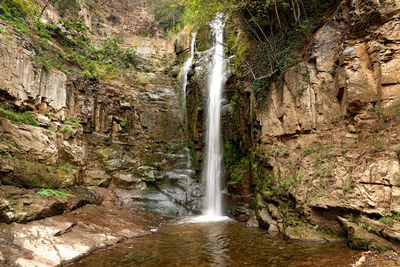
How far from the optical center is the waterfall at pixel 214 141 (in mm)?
12125

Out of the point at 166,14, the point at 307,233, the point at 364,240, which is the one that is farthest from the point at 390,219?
the point at 166,14

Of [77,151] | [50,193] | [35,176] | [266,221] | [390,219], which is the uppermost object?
[77,151]

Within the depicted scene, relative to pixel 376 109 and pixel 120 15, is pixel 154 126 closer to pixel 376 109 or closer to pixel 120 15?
pixel 376 109

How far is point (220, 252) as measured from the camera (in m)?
5.92

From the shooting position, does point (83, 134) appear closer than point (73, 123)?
No

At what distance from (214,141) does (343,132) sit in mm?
7141

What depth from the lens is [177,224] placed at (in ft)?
31.6

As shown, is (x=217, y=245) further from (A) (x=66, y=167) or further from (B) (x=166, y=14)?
(B) (x=166, y=14)

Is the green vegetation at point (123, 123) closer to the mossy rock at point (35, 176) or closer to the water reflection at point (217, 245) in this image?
the mossy rock at point (35, 176)

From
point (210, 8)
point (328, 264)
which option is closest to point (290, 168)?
point (328, 264)

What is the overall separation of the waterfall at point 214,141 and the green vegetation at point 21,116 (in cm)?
861

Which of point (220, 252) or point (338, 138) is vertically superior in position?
point (338, 138)

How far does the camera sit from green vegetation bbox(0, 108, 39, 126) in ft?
25.9

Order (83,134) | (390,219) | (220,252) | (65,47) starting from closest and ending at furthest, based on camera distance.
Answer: (390,219)
(220,252)
(83,134)
(65,47)
